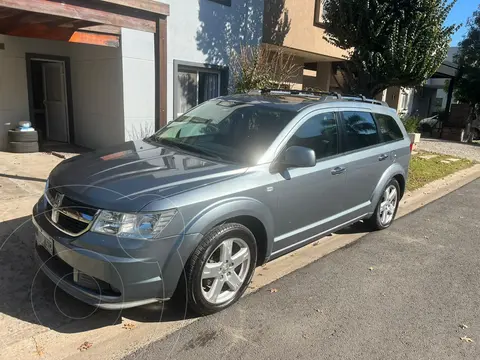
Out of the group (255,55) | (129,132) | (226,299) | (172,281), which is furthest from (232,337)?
(255,55)

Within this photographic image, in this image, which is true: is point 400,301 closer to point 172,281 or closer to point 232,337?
point 232,337

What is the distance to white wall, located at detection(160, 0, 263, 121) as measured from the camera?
30.3 feet

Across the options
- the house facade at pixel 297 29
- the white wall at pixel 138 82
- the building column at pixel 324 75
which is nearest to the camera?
the white wall at pixel 138 82

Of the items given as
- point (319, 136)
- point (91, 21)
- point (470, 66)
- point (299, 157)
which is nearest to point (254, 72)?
point (91, 21)

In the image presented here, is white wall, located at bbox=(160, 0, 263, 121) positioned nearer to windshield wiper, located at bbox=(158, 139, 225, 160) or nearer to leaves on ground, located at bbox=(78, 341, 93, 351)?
windshield wiper, located at bbox=(158, 139, 225, 160)

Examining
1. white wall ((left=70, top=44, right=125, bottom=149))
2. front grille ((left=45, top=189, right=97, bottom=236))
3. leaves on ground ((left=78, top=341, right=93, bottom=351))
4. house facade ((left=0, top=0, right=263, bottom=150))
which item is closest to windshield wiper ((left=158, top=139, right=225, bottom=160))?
front grille ((left=45, top=189, right=97, bottom=236))

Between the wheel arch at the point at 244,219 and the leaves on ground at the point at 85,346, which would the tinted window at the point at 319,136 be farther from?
the leaves on ground at the point at 85,346

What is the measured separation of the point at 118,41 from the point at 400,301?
7.17 metres

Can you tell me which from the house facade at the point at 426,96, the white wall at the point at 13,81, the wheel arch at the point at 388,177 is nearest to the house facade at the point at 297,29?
the wheel arch at the point at 388,177

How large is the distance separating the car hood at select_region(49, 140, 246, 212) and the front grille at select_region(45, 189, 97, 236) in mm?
47

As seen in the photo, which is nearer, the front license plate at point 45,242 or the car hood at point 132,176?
the car hood at point 132,176

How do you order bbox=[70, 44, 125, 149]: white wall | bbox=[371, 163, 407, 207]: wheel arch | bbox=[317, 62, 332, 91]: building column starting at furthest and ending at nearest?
bbox=[317, 62, 332, 91]: building column
bbox=[70, 44, 125, 149]: white wall
bbox=[371, 163, 407, 207]: wheel arch

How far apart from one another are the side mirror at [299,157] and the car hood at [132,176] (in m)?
0.46

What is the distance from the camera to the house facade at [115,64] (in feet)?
25.6
